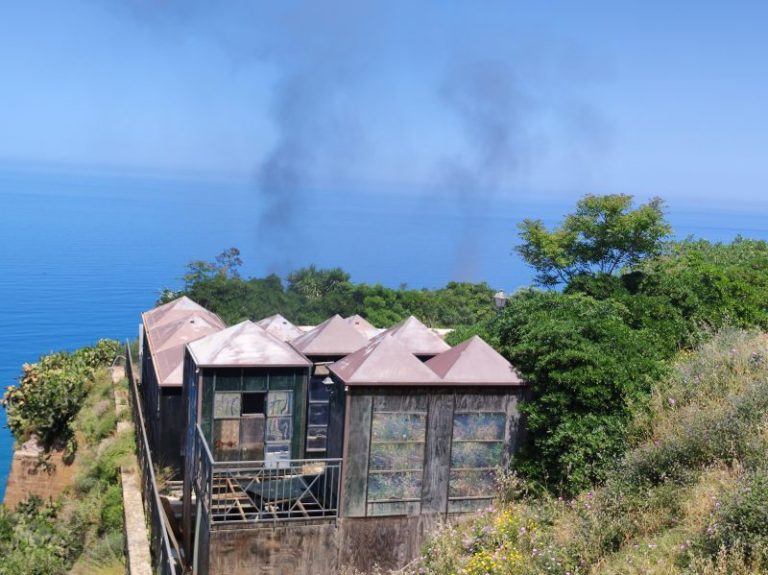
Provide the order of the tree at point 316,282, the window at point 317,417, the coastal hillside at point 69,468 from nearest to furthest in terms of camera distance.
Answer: the coastal hillside at point 69,468, the window at point 317,417, the tree at point 316,282

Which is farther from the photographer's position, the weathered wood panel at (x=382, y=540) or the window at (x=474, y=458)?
the window at (x=474, y=458)

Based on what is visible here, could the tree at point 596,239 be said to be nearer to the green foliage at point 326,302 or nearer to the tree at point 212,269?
the green foliage at point 326,302

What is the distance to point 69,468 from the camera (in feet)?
62.1

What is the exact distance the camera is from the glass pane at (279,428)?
12531 millimetres

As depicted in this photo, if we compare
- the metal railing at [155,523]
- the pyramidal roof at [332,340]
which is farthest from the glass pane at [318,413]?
the metal railing at [155,523]

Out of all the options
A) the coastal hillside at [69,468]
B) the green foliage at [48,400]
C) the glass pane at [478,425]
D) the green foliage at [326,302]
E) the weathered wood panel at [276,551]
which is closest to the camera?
the weathered wood panel at [276,551]

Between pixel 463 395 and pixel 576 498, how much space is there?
2.18 metres

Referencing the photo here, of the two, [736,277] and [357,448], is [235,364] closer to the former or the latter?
[357,448]

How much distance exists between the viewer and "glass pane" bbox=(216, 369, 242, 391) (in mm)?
12109

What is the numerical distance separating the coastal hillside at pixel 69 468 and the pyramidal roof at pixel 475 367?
5870 mm

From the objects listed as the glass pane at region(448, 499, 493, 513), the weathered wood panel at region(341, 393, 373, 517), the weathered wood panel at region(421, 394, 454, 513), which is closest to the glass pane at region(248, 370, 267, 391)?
the weathered wood panel at region(341, 393, 373, 517)

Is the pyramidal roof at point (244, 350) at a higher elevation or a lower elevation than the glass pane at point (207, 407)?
higher

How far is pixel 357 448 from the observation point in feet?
35.9

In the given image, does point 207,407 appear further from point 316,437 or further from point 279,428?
point 316,437
